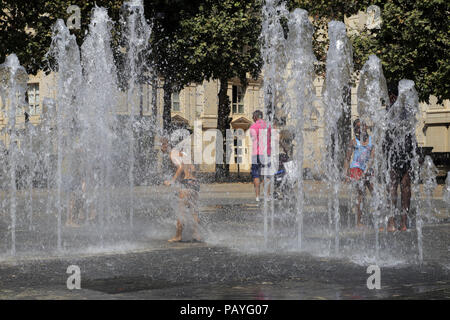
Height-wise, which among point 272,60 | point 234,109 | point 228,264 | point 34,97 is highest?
point 34,97

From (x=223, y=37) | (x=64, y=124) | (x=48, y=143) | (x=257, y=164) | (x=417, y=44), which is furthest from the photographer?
(x=48, y=143)

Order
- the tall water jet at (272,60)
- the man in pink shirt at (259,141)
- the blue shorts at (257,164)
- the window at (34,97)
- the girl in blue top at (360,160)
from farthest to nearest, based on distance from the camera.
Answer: the window at (34,97) → the blue shorts at (257,164) → the man in pink shirt at (259,141) → the tall water jet at (272,60) → the girl in blue top at (360,160)

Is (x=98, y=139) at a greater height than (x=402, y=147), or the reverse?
(x=98, y=139)

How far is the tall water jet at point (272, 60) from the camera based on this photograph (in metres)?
12.7

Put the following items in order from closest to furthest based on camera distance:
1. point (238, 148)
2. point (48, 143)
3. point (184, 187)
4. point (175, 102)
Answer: point (184, 187)
point (48, 143)
point (175, 102)
point (238, 148)

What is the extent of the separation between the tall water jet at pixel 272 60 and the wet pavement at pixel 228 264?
0.90 metres

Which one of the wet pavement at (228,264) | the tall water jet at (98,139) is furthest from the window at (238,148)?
the wet pavement at (228,264)

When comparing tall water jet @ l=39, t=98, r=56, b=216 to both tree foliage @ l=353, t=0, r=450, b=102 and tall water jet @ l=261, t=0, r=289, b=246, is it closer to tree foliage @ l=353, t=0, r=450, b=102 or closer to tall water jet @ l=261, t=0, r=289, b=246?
tall water jet @ l=261, t=0, r=289, b=246

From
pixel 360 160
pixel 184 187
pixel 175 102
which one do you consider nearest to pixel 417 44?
pixel 360 160

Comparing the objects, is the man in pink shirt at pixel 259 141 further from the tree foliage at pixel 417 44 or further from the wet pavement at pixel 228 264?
the tree foliage at pixel 417 44

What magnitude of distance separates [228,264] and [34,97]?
38687 millimetres

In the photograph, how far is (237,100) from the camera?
50.5 meters

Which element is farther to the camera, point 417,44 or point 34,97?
point 34,97

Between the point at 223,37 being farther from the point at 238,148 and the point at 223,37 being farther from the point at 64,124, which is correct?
the point at 238,148
